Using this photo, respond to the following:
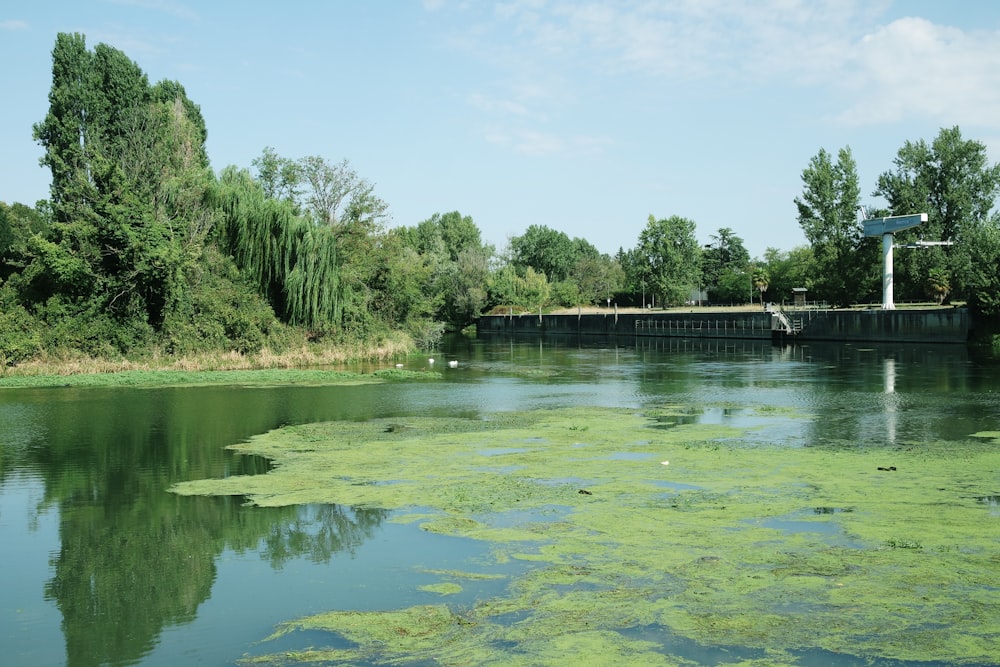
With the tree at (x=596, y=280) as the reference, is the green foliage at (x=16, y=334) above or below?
below

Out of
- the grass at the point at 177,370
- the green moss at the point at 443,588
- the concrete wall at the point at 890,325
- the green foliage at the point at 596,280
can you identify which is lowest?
the green moss at the point at 443,588

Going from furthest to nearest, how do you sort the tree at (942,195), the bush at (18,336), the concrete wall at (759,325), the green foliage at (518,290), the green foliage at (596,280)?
the green foliage at (596,280)
the green foliage at (518,290)
the tree at (942,195)
the concrete wall at (759,325)
the bush at (18,336)

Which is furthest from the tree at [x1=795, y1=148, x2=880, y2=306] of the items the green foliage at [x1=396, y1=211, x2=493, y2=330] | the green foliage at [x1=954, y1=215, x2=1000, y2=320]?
the green foliage at [x1=396, y1=211, x2=493, y2=330]

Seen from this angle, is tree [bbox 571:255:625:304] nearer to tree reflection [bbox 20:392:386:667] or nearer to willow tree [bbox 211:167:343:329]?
willow tree [bbox 211:167:343:329]

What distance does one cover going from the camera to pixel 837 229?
Answer: 78375mm

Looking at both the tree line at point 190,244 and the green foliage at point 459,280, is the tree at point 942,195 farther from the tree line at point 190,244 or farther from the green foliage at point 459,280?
the green foliage at point 459,280

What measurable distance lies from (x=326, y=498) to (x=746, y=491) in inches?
240

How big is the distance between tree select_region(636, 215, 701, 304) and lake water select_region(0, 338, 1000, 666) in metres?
70.2

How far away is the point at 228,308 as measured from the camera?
41.5 m

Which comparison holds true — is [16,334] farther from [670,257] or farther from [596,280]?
[596,280]

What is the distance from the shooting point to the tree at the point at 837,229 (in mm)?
76562

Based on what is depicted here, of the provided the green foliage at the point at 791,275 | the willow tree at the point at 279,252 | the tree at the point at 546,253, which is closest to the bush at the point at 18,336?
the willow tree at the point at 279,252

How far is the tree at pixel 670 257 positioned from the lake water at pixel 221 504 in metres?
70.2

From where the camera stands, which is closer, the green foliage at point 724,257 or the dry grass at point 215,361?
the dry grass at point 215,361
